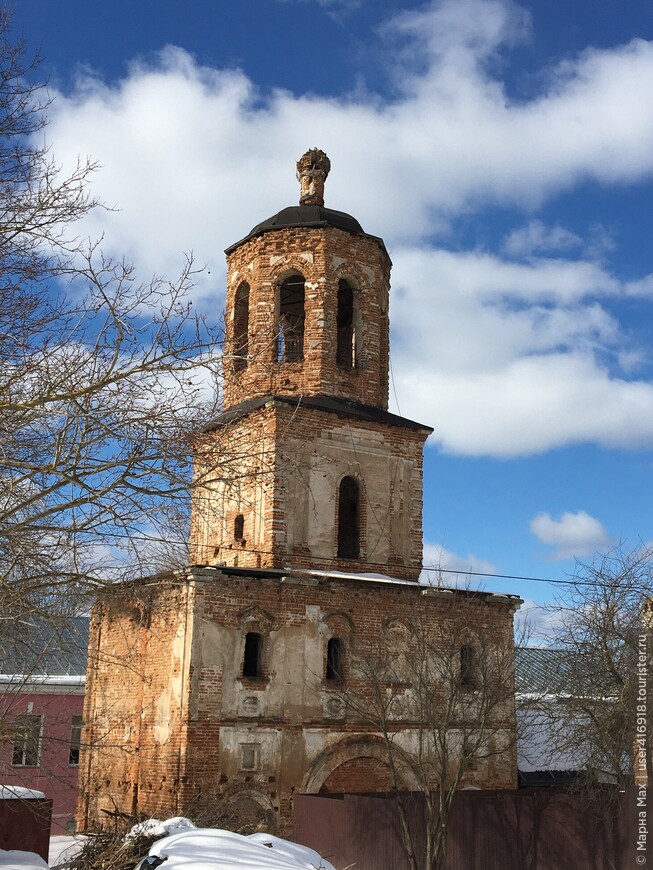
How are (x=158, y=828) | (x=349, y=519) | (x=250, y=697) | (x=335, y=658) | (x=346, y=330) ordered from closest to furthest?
(x=158, y=828)
(x=250, y=697)
(x=335, y=658)
(x=349, y=519)
(x=346, y=330)

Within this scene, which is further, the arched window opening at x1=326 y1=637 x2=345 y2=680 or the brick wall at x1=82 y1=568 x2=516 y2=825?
the arched window opening at x1=326 y1=637 x2=345 y2=680

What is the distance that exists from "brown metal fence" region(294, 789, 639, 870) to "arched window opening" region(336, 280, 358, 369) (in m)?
9.32

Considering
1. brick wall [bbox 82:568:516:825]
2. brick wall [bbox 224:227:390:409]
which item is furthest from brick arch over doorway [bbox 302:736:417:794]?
brick wall [bbox 224:227:390:409]

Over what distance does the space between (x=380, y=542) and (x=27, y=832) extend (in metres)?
8.94

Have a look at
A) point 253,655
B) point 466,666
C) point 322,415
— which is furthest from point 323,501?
point 466,666

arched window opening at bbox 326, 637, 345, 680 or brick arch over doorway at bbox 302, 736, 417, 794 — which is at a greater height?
arched window opening at bbox 326, 637, 345, 680

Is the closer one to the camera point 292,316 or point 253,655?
point 253,655

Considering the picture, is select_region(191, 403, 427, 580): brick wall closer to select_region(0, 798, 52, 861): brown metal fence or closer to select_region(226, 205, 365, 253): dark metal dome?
select_region(226, 205, 365, 253): dark metal dome

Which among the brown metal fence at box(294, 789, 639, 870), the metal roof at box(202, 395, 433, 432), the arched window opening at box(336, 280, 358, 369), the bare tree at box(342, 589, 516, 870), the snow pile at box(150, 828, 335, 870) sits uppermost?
the arched window opening at box(336, 280, 358, 369)

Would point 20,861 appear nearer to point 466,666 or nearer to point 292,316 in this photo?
point 466,666

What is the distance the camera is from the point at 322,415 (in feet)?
62.6

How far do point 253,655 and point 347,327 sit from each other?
774cm

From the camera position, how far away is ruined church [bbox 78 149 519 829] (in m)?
16.0

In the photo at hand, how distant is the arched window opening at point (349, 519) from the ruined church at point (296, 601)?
0.03 metres
